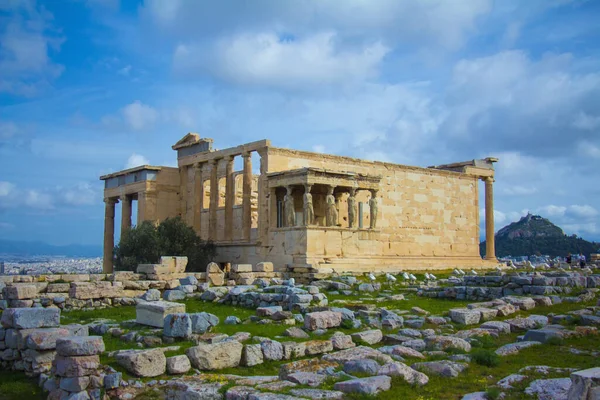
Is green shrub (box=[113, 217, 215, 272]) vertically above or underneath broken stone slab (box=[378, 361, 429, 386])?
above

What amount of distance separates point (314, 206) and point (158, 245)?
6.92m

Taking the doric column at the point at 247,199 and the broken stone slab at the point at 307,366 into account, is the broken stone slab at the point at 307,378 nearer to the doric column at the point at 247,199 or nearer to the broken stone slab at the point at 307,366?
the broken stone slab at the point at 307,366

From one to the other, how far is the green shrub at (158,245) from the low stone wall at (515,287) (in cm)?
1242

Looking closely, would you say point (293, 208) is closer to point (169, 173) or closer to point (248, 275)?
point (248, 275)

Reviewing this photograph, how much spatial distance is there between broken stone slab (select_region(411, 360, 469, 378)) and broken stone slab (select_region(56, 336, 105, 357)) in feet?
13.6

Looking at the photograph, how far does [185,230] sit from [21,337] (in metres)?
18.2

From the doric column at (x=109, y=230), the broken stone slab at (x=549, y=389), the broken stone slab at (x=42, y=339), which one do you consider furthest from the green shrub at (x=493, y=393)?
the doric column at (x=109, y=230)

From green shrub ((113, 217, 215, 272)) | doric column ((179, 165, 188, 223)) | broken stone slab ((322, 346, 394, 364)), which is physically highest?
doric column ((179, 165, 188, 223))

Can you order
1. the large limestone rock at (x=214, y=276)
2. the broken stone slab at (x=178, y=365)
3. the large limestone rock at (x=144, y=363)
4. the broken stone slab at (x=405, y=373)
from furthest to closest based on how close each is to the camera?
the large limestone rock at (x=214, y=276) < the broken stone slab at (x=178, y=365) < the large limestone rock at (x=144, y=363) < the broken stone slab at (x=405, y=373)

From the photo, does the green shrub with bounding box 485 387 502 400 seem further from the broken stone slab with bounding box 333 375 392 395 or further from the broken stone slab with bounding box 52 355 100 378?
the broken stone slab with bounding box 52 355 100 378

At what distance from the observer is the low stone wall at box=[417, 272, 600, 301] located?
56.1 feet

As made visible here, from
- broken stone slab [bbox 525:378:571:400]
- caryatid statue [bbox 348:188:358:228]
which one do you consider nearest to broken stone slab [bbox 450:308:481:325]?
broken stone slab [bbox 525:378:571:400]

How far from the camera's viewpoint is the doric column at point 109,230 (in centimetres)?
3250

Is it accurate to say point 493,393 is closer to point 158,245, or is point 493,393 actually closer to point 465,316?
point 465,316
